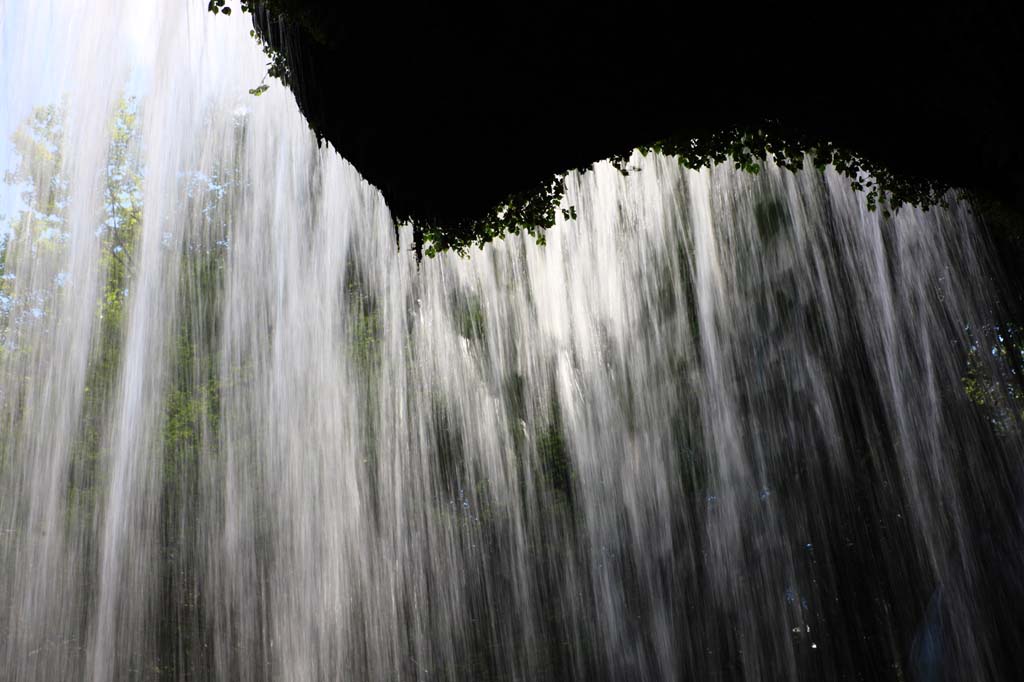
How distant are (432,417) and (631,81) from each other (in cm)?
1338

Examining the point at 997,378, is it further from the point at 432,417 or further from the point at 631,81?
the point at 432,417

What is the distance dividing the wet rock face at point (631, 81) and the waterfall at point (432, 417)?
27.5 ft

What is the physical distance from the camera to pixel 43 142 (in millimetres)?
18188

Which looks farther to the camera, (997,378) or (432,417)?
(432,417)

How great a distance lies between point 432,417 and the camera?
59.2ft

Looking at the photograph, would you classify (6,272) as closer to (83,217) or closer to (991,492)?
(83,217)

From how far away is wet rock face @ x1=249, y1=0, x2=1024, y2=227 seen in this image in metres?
4.98

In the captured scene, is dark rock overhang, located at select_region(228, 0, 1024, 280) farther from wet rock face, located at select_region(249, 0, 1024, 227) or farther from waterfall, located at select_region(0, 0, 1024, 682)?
waterfall, located at select_region(0, 0, 1024, 682)

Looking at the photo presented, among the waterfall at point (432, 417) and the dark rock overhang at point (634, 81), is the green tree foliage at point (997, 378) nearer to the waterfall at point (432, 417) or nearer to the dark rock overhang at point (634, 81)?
the waterfall at point (432, 417)

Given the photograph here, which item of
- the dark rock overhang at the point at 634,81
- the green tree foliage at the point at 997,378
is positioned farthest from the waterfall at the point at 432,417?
the dark rock overhang at the point at 634,81

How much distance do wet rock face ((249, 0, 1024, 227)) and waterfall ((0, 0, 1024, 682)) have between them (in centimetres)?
839

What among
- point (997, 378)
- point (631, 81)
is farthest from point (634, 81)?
point (997, 378)

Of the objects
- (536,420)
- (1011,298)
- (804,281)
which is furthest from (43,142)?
(1011,298)

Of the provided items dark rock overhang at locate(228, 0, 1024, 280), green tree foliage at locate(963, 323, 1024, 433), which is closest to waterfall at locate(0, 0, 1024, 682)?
green tree foliage at locate(963, 323, 1024, 433)
